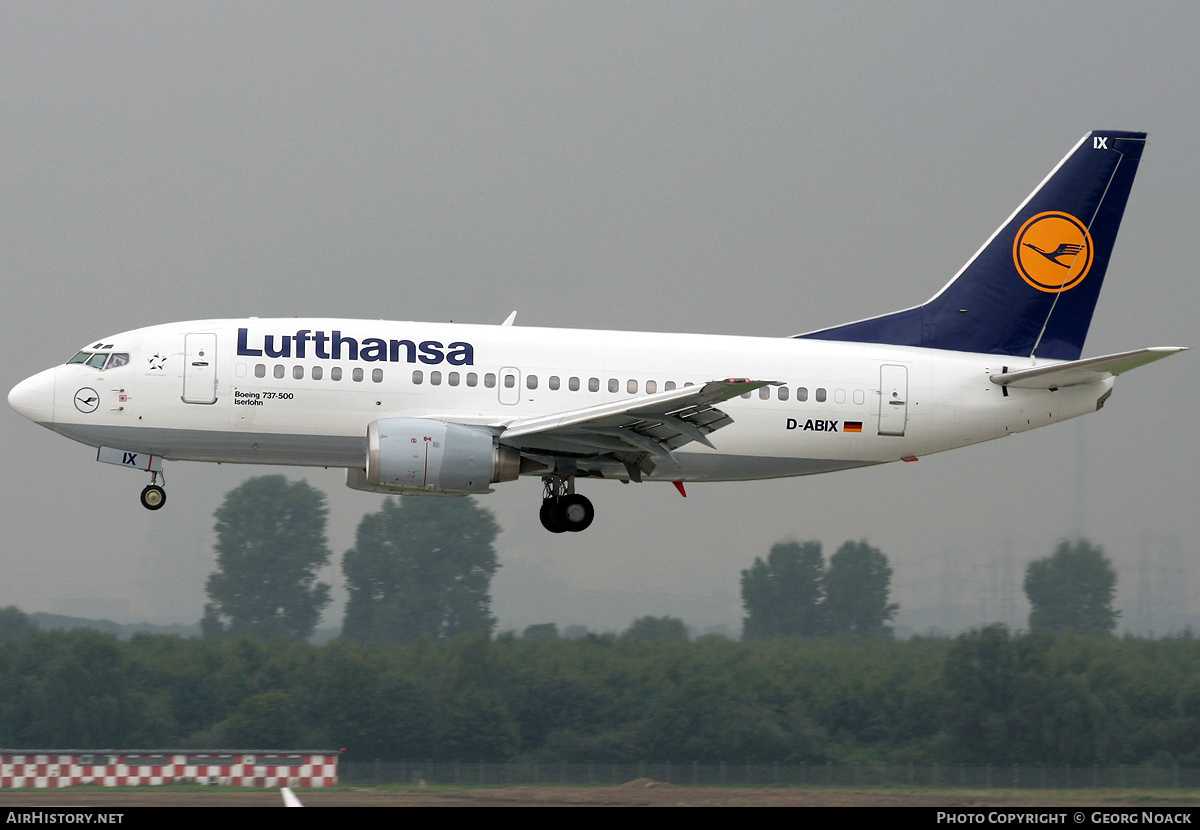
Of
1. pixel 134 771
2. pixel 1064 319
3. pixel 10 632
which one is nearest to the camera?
pixel 1064 319

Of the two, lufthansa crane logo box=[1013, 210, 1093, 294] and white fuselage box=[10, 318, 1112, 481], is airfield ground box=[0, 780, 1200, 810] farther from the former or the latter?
lufthansa crane logo box=[1013, 210, 1093, 294]

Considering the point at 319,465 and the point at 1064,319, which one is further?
the point at 1064,319

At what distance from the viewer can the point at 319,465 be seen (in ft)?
91.7

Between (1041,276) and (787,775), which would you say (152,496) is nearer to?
(1041,276)

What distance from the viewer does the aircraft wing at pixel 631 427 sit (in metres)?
25.8

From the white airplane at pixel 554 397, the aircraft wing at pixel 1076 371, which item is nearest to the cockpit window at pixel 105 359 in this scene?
the white airplane at pixel 554 397

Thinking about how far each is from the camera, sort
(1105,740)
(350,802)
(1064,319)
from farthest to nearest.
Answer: (1105,740)
(350,802)
(1064,319)

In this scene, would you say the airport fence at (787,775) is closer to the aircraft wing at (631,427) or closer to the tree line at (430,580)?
the tree line at (430,580)

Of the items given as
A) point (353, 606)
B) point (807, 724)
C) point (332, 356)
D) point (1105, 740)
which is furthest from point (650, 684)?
point (332, 356)

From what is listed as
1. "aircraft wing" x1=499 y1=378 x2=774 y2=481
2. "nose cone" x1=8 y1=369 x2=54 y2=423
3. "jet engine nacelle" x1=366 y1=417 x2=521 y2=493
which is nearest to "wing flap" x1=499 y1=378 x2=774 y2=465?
"aircraft wing" x1=499 y1=378 x2=774 y2=481

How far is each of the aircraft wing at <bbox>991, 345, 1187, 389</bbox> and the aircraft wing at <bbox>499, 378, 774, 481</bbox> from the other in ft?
23.4

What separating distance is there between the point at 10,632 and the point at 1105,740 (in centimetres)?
5155

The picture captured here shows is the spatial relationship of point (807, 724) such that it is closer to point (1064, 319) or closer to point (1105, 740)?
point (1105, 740)

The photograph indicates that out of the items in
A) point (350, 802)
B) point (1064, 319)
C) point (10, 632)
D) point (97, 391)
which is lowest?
point (350, 802)
